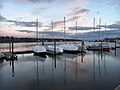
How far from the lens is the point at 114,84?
16828mm

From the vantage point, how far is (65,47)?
47.9 meters

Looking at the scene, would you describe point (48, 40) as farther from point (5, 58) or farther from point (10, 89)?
point (10, 89)

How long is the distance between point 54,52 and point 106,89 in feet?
88.4

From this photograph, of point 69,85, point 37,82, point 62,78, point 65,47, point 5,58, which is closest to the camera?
point 69,85

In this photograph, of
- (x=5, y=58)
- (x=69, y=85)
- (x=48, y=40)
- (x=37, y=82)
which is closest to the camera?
(x=69, y=85)

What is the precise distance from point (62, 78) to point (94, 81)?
3482 mm

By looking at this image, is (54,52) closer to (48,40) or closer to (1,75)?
(1,75)

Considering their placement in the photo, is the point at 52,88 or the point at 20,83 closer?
the point at 52,88

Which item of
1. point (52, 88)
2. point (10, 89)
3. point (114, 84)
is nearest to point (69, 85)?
point (52, 88)

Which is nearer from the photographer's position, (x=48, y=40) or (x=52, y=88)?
(x=52, y=88)

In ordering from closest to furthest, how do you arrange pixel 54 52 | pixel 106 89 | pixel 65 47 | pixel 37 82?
pixel 106 89 → pixel 37 82 → pixel 54 52 → pixel 65 47

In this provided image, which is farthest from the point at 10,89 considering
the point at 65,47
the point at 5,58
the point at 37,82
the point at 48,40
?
the point at 48,40

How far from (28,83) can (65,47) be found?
31076mm

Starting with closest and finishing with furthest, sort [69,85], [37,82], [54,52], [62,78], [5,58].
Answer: [69,85] < [37,82] < [62,78] < [5,58] < [54,52]
